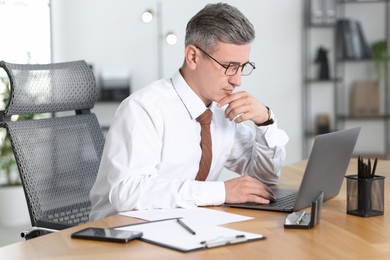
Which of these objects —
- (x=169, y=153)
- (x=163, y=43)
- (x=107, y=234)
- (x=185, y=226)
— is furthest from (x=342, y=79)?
(x=107, y=234)

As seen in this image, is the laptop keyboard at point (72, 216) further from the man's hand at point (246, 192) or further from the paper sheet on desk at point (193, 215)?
the man's hand at point (246, 192)

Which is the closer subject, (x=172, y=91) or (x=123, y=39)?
(x=172, y=91)

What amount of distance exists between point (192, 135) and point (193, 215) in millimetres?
491

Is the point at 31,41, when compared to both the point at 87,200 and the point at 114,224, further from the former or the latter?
the point at 114,224

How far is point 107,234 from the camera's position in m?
1.56

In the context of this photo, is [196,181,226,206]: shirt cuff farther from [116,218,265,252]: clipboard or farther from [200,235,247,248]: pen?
[200,235,247,248]: pen

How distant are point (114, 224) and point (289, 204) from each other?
512 mm

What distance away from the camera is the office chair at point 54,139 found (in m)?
2.28

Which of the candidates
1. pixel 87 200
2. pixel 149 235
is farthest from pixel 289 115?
pixel 149 235

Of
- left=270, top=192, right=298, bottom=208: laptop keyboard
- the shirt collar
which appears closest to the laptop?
left=270, top=192, right=298, bottom=208: laptop keyboard

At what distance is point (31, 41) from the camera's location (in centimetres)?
524

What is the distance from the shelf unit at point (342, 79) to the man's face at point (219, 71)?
10.9ft

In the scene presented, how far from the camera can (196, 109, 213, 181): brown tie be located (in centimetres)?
226

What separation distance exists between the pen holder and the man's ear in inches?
24.3
